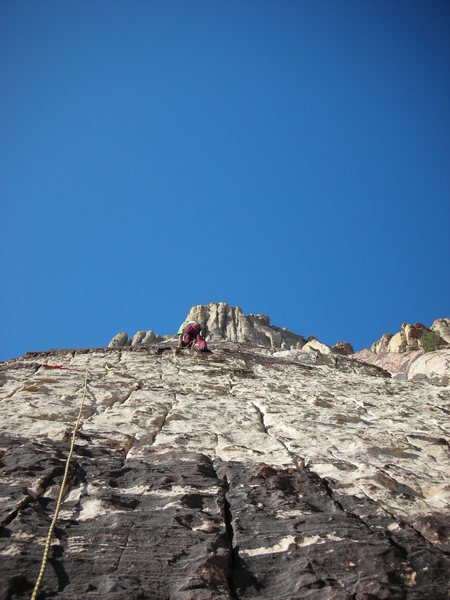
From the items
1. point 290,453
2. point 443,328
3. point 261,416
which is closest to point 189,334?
point 261,416

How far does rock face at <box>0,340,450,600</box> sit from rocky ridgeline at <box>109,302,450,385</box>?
29575mm

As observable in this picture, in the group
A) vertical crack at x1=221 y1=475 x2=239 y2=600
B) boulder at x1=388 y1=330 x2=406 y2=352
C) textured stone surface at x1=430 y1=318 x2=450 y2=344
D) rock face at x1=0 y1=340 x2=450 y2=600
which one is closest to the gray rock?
boulder at x1=388 y1=330 x2=406 y2=352

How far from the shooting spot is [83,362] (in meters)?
11.1

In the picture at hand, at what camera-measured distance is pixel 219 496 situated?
13.5ft

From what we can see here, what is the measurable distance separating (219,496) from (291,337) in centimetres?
6168

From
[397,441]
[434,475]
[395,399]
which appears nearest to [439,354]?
[395,399]

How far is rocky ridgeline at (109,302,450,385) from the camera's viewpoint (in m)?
45.0

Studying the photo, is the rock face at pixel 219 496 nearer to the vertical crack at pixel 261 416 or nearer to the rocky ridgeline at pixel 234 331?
the vertical crack at pixel 261 416

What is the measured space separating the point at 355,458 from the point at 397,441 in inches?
A: 42.7

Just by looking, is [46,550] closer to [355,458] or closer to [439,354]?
[355,458]

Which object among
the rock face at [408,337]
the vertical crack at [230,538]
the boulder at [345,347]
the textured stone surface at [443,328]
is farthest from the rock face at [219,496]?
the boulder at [345,347]

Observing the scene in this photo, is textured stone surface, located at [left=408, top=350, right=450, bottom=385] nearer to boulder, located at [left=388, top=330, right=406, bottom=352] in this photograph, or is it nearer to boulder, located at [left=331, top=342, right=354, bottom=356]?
boulder, located at [left=388, top=330, right=406, bottom=352]

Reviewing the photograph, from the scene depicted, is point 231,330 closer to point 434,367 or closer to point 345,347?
point 345,347

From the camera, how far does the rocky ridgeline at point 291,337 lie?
1770 inches
